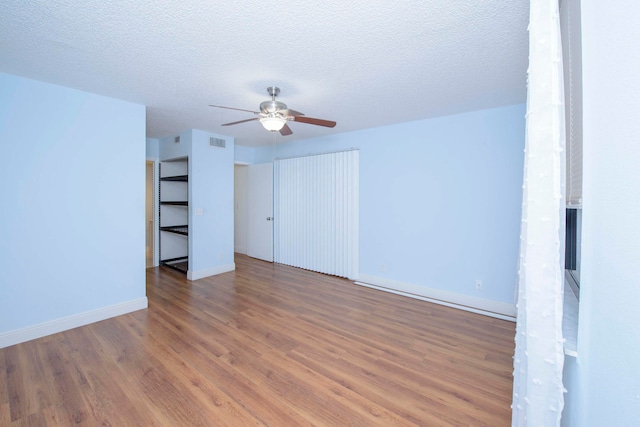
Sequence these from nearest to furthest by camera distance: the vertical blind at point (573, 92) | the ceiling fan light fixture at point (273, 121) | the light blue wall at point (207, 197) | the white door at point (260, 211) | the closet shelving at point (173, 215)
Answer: the vertical blind at point (573, 92), the ceiling fan light fixture at point (273, 121), the light blue wall at point (207, 197), the closet shelving at point (173, 215), the white door at point (260, 211)

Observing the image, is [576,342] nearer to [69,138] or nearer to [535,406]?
[535,406]

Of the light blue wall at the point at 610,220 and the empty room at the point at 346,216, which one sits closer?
the light blue wall at the point at 610,220

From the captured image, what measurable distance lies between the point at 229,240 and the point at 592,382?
4914 millimetres

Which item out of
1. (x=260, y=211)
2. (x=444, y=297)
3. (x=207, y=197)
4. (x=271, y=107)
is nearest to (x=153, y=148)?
(x=207, y=197)

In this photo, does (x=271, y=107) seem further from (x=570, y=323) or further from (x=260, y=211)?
(x=260, y=211)

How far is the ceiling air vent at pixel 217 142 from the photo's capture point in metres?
4.64

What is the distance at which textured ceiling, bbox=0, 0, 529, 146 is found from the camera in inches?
63.1

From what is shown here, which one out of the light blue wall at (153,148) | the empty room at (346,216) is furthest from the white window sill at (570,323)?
the light blue wall at (153,148)

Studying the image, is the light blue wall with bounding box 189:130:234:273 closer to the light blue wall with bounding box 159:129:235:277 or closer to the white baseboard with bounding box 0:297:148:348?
the light blue wall with bounding box 159:129:235:277

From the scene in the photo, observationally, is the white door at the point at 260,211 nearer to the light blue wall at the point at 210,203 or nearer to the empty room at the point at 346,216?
the light blue wall at the point at 210,203

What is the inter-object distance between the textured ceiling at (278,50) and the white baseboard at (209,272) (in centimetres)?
266

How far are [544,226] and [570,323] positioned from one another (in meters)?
0.53

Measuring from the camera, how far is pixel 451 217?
11.6 ft

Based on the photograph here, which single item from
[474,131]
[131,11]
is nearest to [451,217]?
[474,131]
